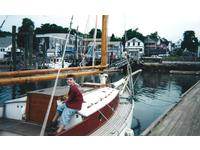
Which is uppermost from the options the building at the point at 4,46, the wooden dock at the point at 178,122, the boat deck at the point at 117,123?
the building at the point at 4,46

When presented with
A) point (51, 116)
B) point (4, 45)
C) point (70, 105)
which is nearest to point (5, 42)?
point (4, 45)

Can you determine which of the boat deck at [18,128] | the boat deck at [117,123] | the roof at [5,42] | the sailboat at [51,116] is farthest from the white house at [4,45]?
the boat deck at [18,128]

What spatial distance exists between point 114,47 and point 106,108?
216 ft

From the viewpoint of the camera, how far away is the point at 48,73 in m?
7.99

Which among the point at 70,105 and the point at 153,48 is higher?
the point at 153,48

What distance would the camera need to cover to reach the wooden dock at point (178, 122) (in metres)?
9.41

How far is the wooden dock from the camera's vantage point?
941 cm

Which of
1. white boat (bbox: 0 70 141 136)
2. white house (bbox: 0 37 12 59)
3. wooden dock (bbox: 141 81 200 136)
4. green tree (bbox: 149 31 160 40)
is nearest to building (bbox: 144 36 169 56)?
green tree (bbox: 149 31 160 40)

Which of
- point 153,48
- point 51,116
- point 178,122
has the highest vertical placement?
point 153,48

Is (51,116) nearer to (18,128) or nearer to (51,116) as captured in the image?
(51,116)

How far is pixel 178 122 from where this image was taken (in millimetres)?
10773

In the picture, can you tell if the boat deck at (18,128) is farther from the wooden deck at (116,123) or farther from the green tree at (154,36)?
the green tree at (154,36)

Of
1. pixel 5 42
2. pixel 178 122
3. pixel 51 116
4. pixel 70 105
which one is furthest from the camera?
pixel 5 42
